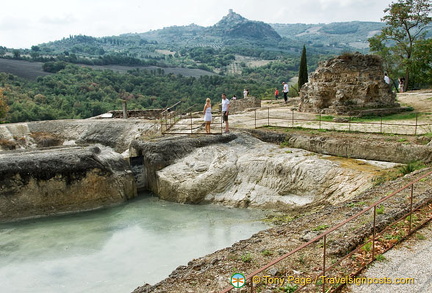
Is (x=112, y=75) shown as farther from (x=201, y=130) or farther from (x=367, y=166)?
(x=367, y=166)

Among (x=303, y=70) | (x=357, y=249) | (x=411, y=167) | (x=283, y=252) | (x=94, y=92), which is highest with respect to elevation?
(x=303, y=70)

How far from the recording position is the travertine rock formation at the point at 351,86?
2420 cm

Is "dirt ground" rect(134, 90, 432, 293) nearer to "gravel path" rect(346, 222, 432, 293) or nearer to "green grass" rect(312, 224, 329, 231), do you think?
"green grass" rect(312, 224, 329, 231)

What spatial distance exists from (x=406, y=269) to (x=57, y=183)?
44.9ft

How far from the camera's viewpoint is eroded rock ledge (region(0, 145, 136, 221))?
50.6 feet

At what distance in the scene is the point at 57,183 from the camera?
52.9ft

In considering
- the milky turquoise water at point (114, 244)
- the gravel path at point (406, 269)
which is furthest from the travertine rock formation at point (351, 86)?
the gravel path at point (406, 269)

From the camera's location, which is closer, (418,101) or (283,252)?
(283,252)

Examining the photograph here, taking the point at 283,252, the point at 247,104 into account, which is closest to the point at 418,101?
the point at 247,104

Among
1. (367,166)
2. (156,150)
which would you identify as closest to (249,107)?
(156,150)

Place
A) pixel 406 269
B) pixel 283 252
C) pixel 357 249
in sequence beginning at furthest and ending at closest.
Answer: pixel 283 252
pixel 357 249
pixel 406 269

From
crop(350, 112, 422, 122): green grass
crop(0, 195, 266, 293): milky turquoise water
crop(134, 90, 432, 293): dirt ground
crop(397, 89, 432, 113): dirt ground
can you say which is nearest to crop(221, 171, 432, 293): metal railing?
crop(134, 90, 432, 293): dirt ground

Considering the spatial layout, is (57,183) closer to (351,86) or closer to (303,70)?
(351,86)

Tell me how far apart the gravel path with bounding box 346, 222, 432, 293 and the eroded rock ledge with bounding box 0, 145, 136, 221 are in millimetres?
12495
